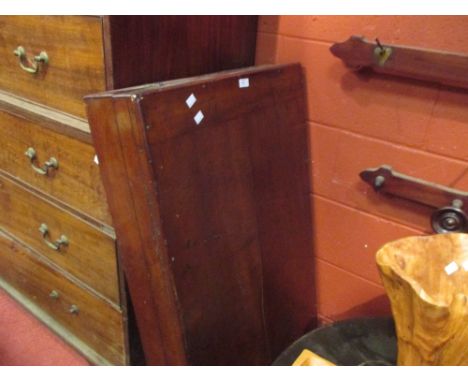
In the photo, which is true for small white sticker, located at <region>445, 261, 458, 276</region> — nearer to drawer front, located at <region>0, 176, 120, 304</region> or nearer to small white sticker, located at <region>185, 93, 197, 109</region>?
small white sticker, located at <region>185, 93, 197, 109</region>

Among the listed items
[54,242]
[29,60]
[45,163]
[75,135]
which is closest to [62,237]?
[54,242]

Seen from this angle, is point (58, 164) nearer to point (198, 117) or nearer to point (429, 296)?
point (198, 117)

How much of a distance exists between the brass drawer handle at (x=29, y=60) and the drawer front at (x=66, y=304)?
22.3 inches

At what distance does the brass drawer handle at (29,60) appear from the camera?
0.86 metres

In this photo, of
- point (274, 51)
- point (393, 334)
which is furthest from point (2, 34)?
point (393, 334)

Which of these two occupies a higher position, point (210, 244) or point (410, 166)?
point (410, 166)

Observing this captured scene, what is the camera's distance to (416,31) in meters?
0.87

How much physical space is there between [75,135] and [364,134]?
0.65 metres

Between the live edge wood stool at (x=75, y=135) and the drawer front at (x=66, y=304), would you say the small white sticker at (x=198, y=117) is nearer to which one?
the live edge wood stool at (x=75, y=135)

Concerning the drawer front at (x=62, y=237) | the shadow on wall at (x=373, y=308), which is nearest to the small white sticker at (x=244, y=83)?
the drawer front at (x=62, y=237)

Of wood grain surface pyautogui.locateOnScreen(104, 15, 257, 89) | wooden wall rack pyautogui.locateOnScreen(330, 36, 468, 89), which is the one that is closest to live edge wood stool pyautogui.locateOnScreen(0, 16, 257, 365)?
wood grain surface pyautogui.locateOnScreen(104, 15, 257, 89)

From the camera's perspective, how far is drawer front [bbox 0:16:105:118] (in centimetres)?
Result: 77
